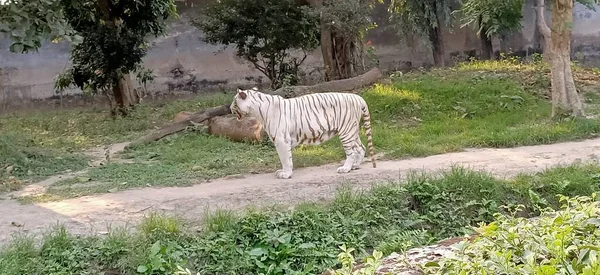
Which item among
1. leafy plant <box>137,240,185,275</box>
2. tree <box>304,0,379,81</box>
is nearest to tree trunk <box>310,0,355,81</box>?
tree <box>304,0,379,81</box>

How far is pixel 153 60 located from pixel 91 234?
11.7 m

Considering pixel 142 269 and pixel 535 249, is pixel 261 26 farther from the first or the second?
pixel 535 249

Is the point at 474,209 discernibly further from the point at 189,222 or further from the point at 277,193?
the point at 189,222

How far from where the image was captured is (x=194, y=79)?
54.5 feet

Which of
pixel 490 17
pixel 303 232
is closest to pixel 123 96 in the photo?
pixel 490 17

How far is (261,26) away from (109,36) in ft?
10.5

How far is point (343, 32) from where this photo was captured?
1271 centimetres

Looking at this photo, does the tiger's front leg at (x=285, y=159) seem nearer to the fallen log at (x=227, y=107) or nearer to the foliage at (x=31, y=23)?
the fallen log at (x=227, y=107)

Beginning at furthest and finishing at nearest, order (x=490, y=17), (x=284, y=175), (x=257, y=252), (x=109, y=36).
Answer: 1. (x=490, y=17)
2. (x=109, y=36)
3. (x=284, y=175)
4. (x=257, y=252)

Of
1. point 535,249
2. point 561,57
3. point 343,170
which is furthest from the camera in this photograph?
point 561,57

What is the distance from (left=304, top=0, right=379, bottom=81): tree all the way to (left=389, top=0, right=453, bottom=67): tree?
5.49 feet

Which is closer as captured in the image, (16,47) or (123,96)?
(16,47)

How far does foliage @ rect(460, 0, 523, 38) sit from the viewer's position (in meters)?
11.9

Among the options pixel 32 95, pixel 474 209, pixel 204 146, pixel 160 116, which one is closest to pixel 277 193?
pixel 474 209
